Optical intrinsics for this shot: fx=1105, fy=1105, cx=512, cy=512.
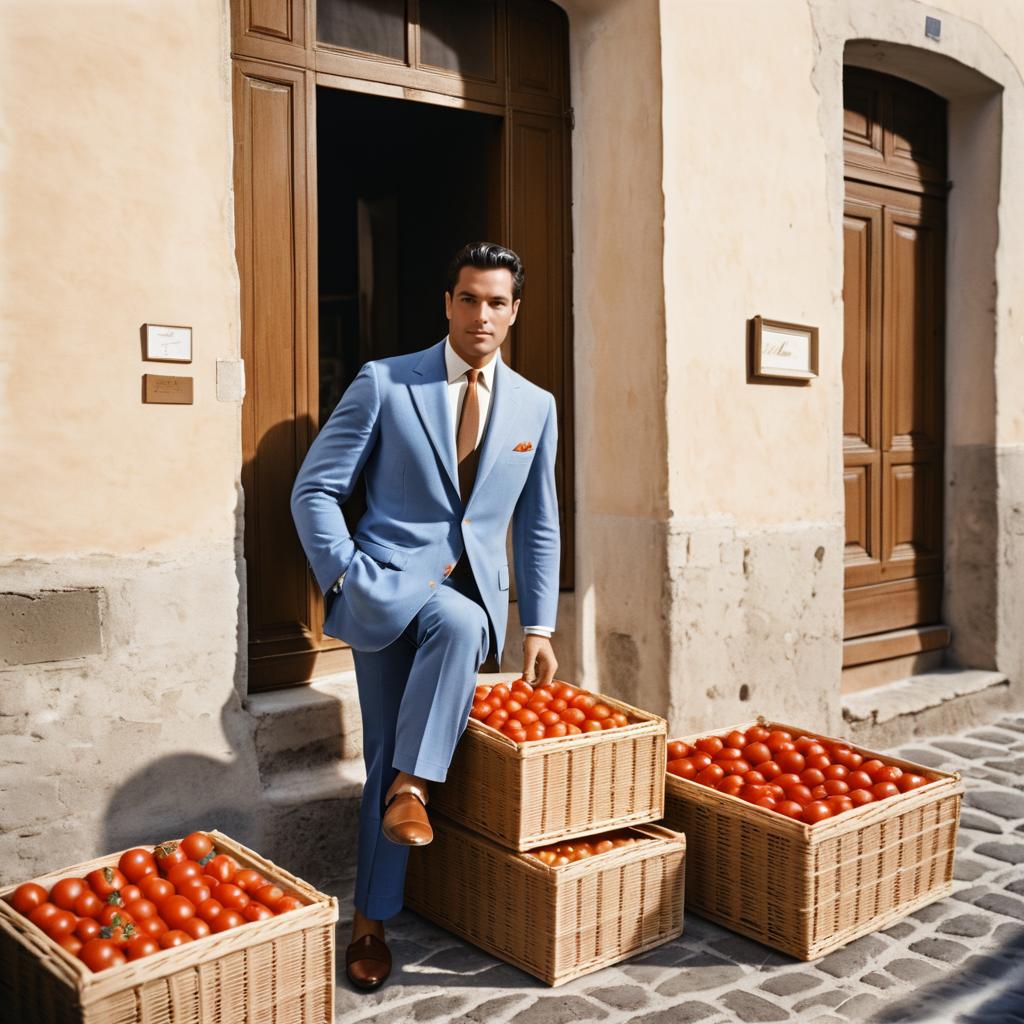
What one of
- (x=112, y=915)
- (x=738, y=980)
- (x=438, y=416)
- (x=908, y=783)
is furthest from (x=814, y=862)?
(x=112, y=915)

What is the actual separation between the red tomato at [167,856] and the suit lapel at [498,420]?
1.34m

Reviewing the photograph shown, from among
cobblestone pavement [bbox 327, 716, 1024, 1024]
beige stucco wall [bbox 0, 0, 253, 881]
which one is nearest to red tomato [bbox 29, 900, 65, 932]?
beige stucco wall [bbox 0, 0, 253, 881]

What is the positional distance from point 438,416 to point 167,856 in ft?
4.96

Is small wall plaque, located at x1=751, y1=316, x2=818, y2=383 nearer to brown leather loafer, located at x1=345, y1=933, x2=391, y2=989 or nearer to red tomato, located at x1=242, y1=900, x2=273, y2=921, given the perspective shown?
brown leather loafer, located at x1=345, y1=933, x2=391, y2=989

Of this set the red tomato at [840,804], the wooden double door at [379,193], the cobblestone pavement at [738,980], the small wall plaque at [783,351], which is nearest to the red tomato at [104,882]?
the cobblestone pavement at [738,980]

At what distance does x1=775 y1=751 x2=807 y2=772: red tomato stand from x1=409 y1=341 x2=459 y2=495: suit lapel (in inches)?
62.5

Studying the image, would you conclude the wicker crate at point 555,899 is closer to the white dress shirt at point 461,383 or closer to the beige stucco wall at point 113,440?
the beige stucco wall at point 113,440

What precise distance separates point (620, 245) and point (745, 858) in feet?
8.51

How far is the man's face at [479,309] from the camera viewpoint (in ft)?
11.4

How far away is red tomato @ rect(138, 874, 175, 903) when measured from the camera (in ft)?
9.44

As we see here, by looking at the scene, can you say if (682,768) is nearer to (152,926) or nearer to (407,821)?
(407,821)

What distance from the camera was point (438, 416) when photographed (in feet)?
11.5

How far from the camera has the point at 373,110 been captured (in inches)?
214

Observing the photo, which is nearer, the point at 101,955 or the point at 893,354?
the point at 101,955
